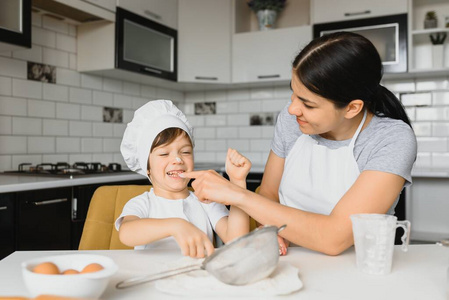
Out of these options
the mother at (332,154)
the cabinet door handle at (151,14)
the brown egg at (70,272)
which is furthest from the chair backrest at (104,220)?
the cabinet door handle at (151,14)

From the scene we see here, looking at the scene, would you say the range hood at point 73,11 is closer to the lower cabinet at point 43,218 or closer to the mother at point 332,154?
the lower cabinet at point 43,218

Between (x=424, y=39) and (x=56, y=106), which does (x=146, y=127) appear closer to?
(x=56, y=106)

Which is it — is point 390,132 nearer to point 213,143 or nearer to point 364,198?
point 364,198

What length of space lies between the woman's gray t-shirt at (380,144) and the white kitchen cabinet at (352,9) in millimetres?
2162

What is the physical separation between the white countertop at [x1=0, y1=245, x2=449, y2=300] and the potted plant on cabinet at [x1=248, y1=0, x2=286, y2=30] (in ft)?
9.61

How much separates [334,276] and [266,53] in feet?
9.73

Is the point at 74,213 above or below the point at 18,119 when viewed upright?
below

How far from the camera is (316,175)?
54.1 inches

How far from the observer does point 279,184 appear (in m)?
1.54

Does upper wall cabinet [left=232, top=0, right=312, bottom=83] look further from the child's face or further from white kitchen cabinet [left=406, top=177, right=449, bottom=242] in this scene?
the child's face

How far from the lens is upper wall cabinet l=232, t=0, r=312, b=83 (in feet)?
11.7

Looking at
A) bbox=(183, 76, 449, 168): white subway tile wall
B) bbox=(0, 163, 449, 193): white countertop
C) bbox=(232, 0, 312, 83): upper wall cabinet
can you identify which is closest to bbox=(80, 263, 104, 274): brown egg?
bbox=(0, 163, 449, 193): white countertop

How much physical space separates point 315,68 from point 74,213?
156 cm

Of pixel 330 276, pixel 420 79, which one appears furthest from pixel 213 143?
pixel 330 276
